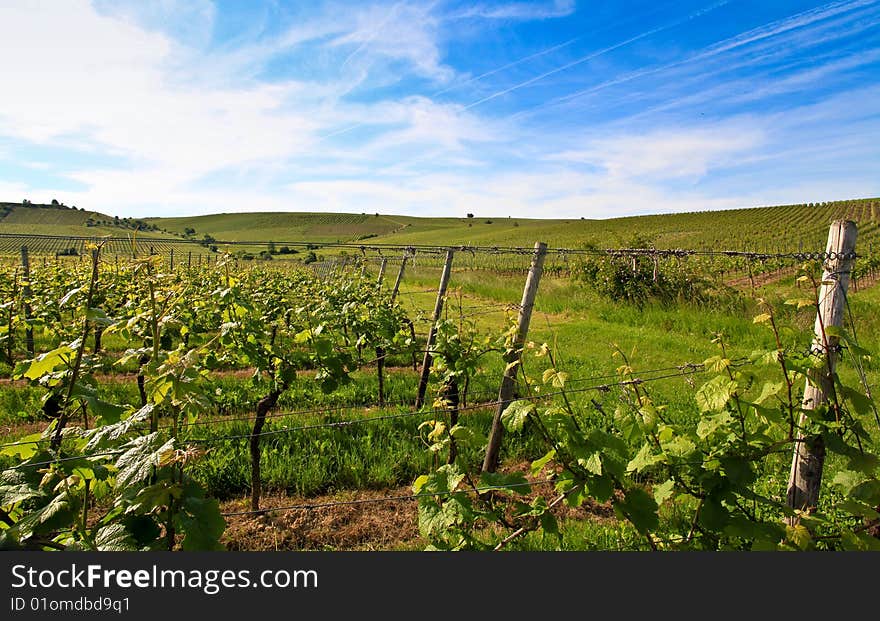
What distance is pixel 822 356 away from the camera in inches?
102

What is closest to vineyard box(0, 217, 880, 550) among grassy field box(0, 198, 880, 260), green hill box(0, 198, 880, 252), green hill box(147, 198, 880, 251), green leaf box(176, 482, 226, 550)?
green leaf box(176, 482, 226, 550)

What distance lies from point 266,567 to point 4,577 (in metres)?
0.87

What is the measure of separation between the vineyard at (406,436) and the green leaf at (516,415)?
1.1 inches

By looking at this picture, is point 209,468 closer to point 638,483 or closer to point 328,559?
point 328,559

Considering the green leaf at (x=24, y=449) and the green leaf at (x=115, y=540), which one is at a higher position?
the green leaf at (x=24, y=449)

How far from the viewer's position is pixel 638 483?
4.68 metres

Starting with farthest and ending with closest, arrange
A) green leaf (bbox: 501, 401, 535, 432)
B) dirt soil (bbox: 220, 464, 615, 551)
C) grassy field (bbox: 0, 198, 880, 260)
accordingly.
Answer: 1. grassy field (bbox: 0, 198, 880, 260)
2. dirt soil (bbox: 220, 464, 615, 551)
3. green leaf (bbox: 501, 401, 535, 432)

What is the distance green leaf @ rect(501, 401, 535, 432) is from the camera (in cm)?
236

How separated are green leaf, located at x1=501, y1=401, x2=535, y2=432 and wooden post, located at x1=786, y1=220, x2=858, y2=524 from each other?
1.46 m

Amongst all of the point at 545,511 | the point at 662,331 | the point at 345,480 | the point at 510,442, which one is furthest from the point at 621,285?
the point at 545,511

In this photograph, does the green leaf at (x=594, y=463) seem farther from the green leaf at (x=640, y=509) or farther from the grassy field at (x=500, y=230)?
the grassy field at (x=500, y=230)

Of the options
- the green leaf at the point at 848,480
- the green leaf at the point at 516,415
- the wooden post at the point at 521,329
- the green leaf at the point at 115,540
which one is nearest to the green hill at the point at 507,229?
the wooden post at the point at 521,329

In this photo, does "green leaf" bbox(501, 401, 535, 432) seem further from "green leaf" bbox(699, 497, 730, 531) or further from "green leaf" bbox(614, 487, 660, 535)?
"green leaf" bbox(699, 497, 730, 531)

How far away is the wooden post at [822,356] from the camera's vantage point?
2.60m
